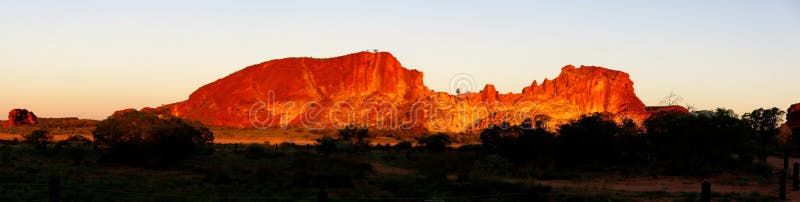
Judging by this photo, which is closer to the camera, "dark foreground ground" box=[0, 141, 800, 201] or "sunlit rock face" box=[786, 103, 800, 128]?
"dark foreground ground" box=[0, 141, 800, 201]

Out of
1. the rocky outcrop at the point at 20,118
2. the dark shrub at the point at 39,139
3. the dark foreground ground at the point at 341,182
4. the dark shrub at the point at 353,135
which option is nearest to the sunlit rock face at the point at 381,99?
the rocky outcrop at the point at 20,118

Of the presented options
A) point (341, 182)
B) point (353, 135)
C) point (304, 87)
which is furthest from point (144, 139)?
point (304, 87)

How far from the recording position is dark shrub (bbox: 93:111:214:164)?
3053cm

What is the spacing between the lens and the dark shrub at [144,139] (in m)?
30.5

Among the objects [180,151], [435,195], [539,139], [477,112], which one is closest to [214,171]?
[180,151]

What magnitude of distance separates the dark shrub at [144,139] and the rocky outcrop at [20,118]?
67.6m

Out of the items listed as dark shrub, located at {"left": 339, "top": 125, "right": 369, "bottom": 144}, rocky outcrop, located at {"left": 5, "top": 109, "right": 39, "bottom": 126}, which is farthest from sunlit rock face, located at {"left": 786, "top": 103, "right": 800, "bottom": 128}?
rocky outcrop, located at {"left": 5, "top": 109, "right": 39, "bottom": 126}

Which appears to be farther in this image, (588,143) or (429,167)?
(588,143)

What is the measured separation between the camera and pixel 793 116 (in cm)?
7362

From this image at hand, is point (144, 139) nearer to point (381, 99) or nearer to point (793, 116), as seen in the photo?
point (793, 116)

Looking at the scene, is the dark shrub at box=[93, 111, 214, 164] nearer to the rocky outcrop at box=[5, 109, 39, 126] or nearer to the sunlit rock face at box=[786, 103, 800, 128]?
the sunlit rock face at box=[786, 103, 800, 128]

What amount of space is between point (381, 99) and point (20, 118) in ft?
164

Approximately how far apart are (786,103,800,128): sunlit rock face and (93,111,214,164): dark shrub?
62380 millimetres

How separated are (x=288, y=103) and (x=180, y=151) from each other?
268 feet
